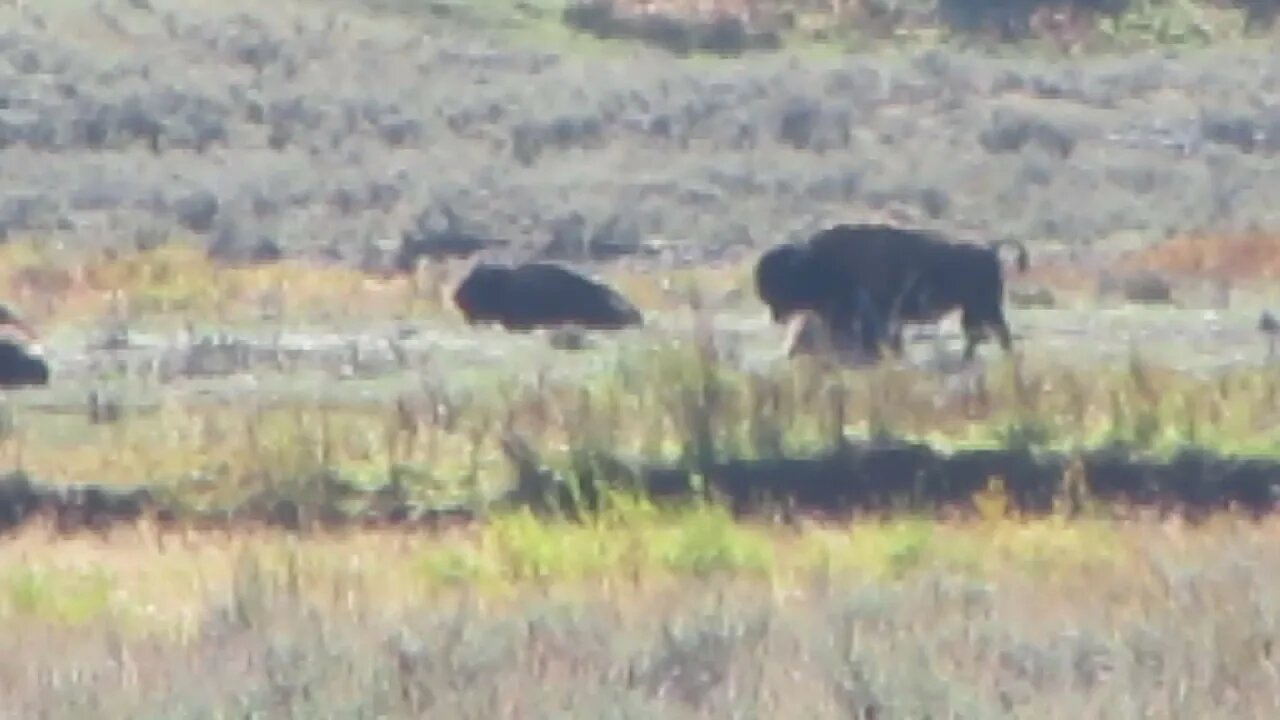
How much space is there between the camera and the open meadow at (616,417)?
32.3 ft

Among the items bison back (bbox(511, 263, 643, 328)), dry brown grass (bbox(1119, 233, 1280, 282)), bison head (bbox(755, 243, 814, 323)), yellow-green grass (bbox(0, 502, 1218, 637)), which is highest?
yellow-green grass (bbox(0, 502, 1218, 637))

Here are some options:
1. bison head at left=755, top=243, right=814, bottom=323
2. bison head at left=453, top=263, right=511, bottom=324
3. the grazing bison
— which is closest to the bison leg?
bison head at left=755, top=243, right=814, bottom=323

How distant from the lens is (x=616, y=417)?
55.8 ft

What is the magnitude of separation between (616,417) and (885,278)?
28.1 feet

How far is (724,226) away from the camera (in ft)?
124

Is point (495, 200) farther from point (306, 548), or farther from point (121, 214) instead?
point (306, 548)

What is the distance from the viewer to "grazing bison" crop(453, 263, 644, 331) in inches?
1081

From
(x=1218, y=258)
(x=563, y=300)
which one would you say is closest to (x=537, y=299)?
(x=563, y=300)

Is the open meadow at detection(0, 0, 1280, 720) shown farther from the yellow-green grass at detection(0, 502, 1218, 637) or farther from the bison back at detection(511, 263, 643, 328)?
the bison back at detection(511, 263, 643, 328)

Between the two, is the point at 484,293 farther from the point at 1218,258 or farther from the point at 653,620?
the point at 653,620

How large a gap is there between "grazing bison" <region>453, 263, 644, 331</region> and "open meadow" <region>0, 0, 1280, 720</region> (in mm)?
425

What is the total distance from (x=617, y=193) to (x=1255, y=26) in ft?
55.3

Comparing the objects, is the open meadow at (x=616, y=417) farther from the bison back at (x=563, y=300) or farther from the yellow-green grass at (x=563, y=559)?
the bison back at (x=563, y=300)

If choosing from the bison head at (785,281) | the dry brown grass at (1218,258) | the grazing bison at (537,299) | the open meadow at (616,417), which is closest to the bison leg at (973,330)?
the open meadow at (616,417)
